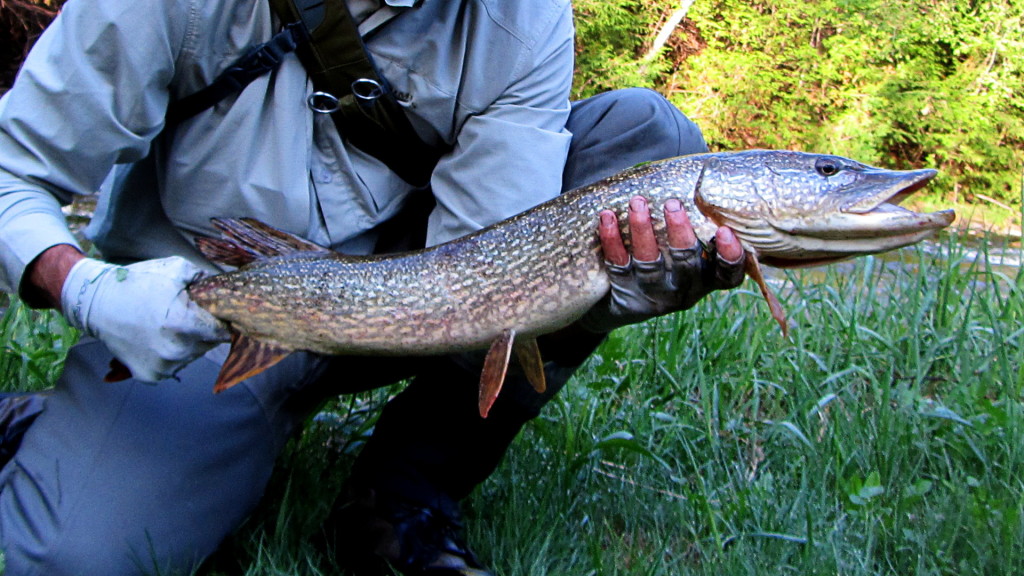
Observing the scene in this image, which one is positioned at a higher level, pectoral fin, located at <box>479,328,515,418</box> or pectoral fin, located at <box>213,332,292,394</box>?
pectoral fin, located at <box>213,332,292,394</box>

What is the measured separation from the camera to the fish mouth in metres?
1.69

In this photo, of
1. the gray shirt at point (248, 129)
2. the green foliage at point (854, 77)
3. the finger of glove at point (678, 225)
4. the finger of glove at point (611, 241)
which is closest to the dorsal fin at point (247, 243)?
the gray shirt at point (248, 129)

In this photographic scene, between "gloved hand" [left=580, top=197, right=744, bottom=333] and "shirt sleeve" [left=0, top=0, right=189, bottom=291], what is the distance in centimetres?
96

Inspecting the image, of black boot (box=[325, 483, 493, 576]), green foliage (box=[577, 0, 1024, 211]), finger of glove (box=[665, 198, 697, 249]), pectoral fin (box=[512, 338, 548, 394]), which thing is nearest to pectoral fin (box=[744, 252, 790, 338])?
finger of glove (box=[665, 198, 697, 249])

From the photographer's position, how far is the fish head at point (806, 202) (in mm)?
1724

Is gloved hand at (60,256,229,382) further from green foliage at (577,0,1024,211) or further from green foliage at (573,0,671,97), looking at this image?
green foliage at (577,0,1024,211)

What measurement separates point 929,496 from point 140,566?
6.02 ft

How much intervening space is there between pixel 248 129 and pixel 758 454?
1589mm

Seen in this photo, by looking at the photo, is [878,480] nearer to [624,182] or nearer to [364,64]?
[624,182]

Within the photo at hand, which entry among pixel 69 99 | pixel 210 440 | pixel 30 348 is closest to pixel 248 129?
pixel 69 99

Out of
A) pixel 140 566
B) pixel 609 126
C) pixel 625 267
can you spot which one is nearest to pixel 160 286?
pixel 140 566

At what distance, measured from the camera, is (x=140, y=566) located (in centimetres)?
189

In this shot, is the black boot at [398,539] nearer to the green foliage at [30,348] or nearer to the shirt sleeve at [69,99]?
the shirt sleeve at [69,99]

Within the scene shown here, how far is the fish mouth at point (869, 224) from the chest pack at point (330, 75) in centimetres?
91
